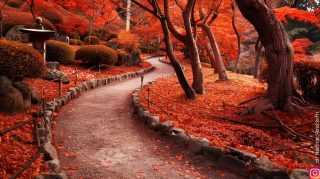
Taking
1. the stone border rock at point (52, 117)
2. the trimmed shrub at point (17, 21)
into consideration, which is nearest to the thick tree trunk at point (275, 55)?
the stone border rock at point (52, 117)

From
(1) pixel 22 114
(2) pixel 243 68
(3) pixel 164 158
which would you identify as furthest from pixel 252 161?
(2) pixel 243 68

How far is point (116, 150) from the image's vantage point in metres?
6.63

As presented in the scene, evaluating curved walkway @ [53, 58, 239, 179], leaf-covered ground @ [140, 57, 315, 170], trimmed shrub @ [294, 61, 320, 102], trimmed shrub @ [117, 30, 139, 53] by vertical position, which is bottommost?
curved walkway @ [53, 58, 239, 179]

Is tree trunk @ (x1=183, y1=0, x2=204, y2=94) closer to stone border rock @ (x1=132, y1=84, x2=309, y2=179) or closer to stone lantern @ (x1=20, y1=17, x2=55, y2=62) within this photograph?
stone border rock @ (x1=132, y1=84, x2=309, y2=179)

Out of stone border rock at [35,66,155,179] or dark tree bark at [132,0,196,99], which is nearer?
stone border rock at [35,66,155,179]

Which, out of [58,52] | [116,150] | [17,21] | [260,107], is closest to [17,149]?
[116,150]

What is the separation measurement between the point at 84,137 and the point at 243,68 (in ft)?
122

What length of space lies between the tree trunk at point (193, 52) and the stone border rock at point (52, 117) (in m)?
5.30

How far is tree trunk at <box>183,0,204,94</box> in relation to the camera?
11.9 m

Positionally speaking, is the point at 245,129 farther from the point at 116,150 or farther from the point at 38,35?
the point at 38,35

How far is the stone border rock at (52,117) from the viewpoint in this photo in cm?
502

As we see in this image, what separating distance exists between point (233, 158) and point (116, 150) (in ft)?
9.18

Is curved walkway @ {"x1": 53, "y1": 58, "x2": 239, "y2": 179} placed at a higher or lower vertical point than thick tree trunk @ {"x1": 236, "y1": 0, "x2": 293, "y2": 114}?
lower

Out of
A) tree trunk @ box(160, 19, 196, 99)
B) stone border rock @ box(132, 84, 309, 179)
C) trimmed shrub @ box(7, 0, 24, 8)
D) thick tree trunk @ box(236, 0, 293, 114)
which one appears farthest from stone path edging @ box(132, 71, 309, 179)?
trimmed shrub @ box(7, 0, 24, 8)
